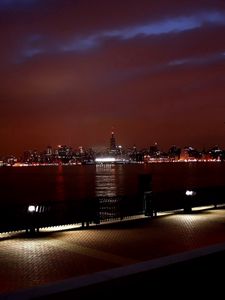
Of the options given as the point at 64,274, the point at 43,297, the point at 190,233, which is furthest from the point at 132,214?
the point at 43,297

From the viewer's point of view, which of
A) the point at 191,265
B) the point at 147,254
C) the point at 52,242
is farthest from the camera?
the point at 52,242

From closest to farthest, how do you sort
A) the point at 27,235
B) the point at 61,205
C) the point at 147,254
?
the point at 147,254 → the point at 27,235 → the point at 61,205

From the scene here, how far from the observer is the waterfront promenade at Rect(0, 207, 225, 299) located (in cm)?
1007

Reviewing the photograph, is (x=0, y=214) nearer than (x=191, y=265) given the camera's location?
No

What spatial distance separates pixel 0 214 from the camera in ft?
64.3

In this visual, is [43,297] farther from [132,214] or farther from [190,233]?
[132,214]

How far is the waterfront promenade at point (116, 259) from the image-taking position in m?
10.1

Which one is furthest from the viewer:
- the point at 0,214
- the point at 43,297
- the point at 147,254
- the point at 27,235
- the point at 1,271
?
the point at 0,214

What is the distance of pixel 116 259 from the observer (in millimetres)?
14180

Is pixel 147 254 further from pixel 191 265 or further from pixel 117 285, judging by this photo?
pixel 117 285

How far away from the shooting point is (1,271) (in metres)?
12.9

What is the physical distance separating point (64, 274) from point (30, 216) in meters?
6.65

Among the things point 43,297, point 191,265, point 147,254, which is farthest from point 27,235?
point 43,297

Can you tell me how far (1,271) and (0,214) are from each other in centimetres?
693
